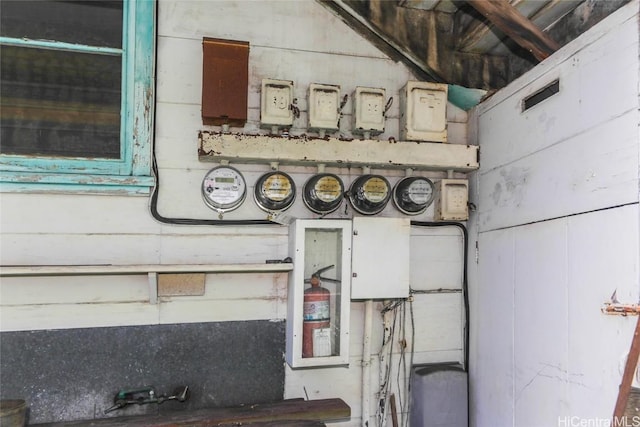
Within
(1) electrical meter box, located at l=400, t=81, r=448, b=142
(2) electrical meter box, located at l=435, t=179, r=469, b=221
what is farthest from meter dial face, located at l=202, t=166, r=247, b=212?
(2) electrical meter box, located at l=435, t=179, r=469, b=221

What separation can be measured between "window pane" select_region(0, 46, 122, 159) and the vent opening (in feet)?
5.59

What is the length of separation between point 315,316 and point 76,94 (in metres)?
1.38

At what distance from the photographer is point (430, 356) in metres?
2.24

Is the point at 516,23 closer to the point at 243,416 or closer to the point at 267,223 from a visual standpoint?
the point at 267,223

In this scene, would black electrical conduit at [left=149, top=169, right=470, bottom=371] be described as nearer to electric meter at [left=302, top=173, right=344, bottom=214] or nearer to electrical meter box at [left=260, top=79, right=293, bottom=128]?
electric meter at [left=302, top=173, right=344, bottom=214]

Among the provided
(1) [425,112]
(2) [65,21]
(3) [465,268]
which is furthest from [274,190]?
(2) [65,21]

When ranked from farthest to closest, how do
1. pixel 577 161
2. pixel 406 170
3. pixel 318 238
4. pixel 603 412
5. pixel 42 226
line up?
pixel 406 170 → pixel 318 238 → pixel 42 226 → pixel 577 161 → pixel 603 412

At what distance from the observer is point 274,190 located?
204 cm

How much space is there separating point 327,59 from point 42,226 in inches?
56.9

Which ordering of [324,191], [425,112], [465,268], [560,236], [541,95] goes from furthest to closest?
[465,268], [425,112], [324,191], [541,95], [560,236]

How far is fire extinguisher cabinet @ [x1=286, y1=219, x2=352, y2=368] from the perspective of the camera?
1948 millimetres

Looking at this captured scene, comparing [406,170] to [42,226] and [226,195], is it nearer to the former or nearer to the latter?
[226,195]

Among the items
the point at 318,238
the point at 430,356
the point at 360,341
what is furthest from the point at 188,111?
the point at 430,356

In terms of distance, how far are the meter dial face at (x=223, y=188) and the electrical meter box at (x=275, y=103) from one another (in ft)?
0.88
